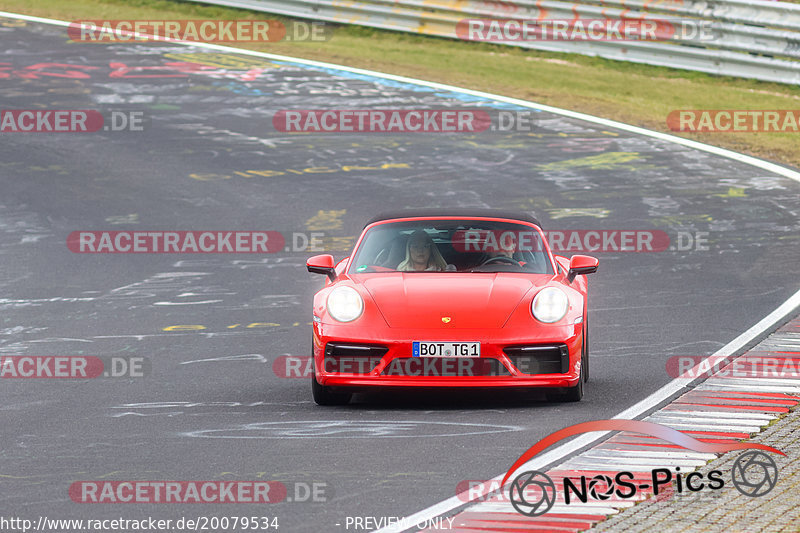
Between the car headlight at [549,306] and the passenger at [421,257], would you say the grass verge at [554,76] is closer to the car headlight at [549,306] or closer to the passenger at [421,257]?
the passenger at [421,257]

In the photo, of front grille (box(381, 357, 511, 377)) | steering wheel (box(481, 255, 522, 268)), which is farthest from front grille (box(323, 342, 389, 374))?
steering wheel (box(481, 255, 522, 268))

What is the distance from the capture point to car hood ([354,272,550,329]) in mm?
8703

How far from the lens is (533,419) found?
8.34 metres

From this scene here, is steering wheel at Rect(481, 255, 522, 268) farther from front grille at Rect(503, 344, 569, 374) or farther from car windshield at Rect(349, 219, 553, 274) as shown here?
front grille at Rect(503, 344, 569, 374)

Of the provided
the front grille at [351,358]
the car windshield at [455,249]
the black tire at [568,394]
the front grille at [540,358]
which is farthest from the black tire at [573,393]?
the front grille at [351,358]

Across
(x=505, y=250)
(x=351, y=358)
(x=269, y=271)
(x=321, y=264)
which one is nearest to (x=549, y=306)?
(x=505, y=250)

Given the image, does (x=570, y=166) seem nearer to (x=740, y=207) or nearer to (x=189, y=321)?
(x=740, y=207)

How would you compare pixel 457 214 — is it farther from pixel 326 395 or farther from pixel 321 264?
pixel 326 395

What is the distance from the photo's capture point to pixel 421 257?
972cm

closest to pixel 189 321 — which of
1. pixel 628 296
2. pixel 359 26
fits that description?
pixel 628 296

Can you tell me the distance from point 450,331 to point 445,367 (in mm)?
229

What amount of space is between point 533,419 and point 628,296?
4.13 metres

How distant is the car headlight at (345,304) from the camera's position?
887 cm

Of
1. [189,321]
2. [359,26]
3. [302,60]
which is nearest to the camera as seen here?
[189,321]
